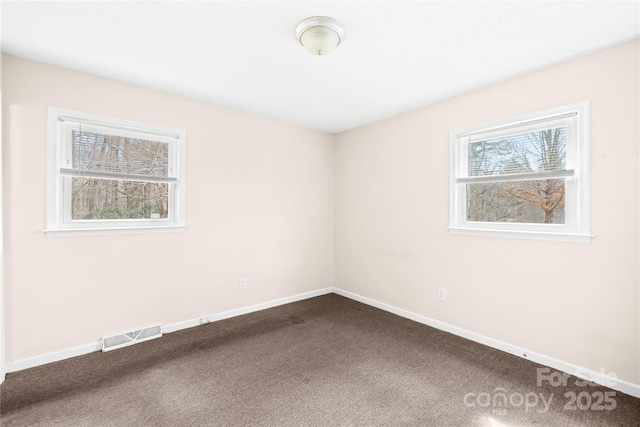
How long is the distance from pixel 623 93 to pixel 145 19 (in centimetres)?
312

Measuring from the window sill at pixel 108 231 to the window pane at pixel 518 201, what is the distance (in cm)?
291

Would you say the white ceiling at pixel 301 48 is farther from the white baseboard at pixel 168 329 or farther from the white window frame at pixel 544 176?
the white baseboard at pixel 168 329

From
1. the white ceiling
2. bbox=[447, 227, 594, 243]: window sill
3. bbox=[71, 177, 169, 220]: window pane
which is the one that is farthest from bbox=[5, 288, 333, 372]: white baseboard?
the white ceiling

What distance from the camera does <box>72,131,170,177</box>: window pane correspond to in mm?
2484

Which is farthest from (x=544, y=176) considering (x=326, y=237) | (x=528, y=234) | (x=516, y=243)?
(x=326, y=237)

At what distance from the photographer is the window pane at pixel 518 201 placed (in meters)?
2.35

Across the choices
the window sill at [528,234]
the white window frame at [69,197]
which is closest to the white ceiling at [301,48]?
the white window frame at [69,197]

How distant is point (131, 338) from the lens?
2639 mm

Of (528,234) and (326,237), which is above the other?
(528,234)

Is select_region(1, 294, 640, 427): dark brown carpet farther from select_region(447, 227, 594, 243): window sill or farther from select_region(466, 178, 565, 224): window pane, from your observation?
select_region(466, 178, 565, 224): window pane

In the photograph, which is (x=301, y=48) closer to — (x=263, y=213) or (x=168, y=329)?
(x=263, y=213)

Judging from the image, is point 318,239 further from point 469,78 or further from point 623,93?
point 623,93

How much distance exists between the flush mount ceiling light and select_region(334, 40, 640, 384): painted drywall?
5.24 ft

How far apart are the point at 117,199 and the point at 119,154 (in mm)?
408
